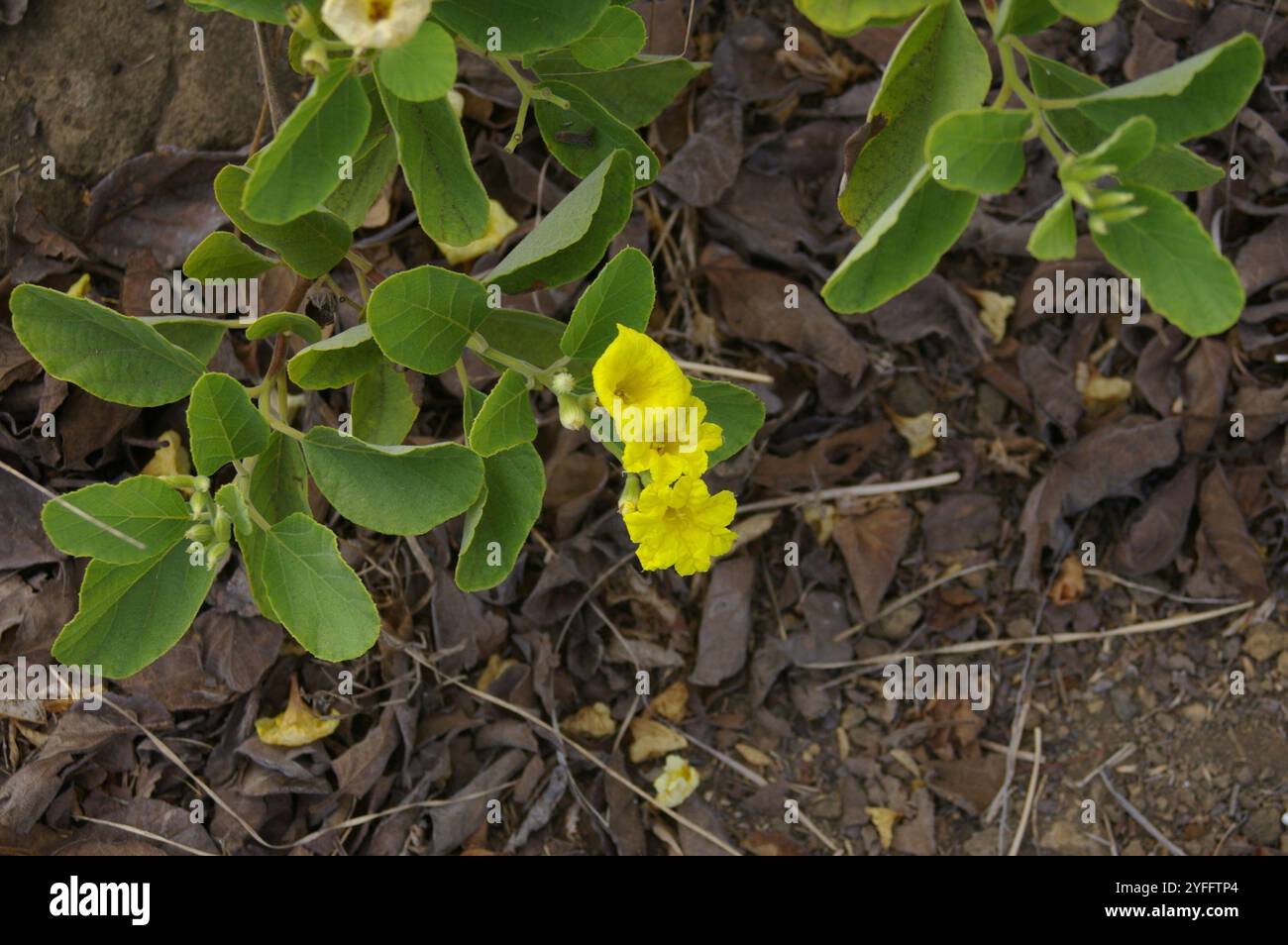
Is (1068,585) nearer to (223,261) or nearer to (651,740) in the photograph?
(651,740)

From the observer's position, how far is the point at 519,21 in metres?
1.58

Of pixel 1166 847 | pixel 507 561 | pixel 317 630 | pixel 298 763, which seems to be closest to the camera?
pixel 317 630

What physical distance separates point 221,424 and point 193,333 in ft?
1.10

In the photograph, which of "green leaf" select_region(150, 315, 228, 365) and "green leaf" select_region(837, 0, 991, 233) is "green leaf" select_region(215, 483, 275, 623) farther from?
"green leaf" select_region(837, 0, 991, 233)

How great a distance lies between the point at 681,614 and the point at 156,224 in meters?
1.50

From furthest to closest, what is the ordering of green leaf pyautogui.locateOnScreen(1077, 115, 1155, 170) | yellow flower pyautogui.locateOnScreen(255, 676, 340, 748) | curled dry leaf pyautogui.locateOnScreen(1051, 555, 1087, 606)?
1. curled dry leaf pyautogui.locateOnScreen(1051, 555, 1087, 606)
2. yellow flower pyautogui.locateOnScreen(255, 676, 340, 748)
3. green leaf pyautogui.locateOnScreen(1077, 115, 1155, 170)

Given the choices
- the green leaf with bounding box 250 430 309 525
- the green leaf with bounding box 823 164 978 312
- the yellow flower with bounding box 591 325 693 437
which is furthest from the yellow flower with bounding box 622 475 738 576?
the green leaf with bounding box 250 430 309 525

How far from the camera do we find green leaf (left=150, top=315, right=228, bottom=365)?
1865 millimetres

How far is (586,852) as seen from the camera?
2.55 m

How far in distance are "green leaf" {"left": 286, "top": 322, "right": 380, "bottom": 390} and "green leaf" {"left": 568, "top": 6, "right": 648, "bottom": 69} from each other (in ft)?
1.84

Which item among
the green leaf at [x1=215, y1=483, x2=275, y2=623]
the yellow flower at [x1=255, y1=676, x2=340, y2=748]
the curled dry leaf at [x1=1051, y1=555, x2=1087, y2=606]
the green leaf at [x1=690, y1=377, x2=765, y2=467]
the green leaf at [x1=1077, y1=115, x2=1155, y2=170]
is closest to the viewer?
the green leaf at [x1=1077, y1=115, x2=1155, y2=170]

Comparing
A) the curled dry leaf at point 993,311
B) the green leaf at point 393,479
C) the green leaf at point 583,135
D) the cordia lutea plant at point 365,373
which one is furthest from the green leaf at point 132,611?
the curled dry leaf at point 993,311

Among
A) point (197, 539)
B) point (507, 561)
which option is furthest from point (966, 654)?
point (197, 539)

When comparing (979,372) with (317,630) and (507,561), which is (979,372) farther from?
(317,630)
